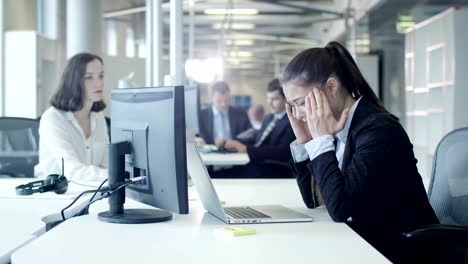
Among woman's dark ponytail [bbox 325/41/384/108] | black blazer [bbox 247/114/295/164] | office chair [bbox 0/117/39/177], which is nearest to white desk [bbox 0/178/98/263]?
office chair [bbox 0/117/39/177]

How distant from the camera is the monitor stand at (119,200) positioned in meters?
1.97

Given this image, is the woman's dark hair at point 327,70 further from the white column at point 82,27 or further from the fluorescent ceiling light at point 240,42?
the fluorescent ceiling light at point 240,42

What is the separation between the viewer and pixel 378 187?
1979 millimetres

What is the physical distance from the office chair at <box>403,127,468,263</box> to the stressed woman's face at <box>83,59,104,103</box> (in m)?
1.96

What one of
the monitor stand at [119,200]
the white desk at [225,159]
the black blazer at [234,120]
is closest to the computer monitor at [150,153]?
the monitor stand at [119,200]

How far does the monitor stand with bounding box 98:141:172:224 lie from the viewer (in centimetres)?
197

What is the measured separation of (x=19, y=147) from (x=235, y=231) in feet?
7.41

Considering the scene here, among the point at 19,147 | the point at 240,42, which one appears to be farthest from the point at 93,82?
the point at 240,42

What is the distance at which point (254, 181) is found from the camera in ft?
10.8

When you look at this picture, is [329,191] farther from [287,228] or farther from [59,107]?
[59,107]

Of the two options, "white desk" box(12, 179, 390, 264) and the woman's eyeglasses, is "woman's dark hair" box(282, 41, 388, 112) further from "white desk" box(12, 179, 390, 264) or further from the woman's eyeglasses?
"white desk" box(12, 179, 390, 264)

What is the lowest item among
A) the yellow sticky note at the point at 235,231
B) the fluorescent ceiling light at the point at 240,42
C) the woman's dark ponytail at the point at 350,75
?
the yellow sticky note at the point at 235,231

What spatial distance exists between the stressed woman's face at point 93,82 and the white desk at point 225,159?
1.15 metres

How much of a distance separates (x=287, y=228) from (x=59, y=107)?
2062mm
